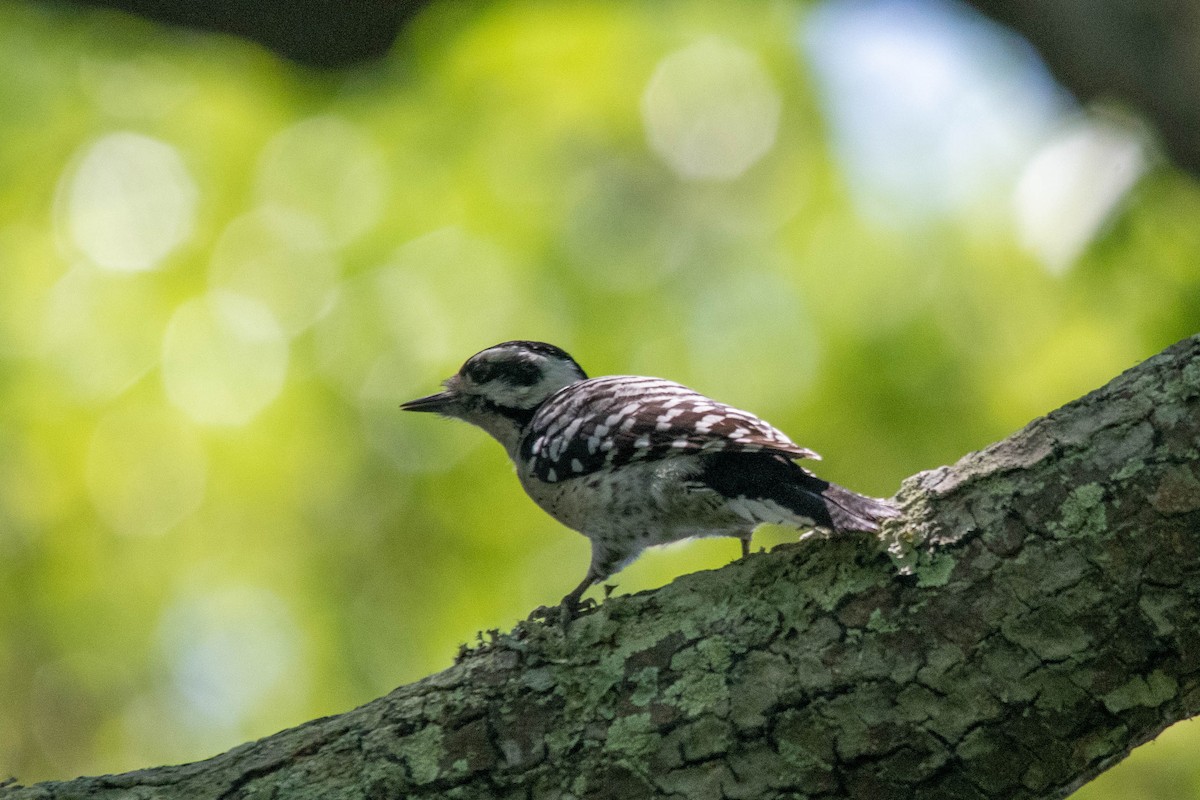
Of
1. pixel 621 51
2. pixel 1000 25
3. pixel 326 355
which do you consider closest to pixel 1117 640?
pixel 1000 25

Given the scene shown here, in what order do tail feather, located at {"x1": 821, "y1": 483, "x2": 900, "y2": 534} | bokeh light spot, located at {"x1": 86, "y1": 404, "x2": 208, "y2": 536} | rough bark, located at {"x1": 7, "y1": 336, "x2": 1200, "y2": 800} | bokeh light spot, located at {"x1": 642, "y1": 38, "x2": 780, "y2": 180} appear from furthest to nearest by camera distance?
bokeh light spot, located at {"x1": 642, "y1": 38, "x2": 780, "y2": 180} → bokeh light spot, located at {"x1": 86, "y1": 404, "x2": 208, "y2": 536} → tail feather, located at {"x1": 821, "y1": 483, "x2": 900, "y2": 534} → rough bark, located at {"x1": 7, "y1": 336, "x2": 1200, "y2": 800}

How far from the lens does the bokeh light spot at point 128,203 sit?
8562 millimetres

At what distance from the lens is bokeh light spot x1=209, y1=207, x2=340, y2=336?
8.41 metres

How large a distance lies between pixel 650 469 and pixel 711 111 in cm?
518

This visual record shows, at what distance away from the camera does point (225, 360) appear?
316 inches

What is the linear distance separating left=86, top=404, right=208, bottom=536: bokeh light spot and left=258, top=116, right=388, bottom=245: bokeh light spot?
1808 mm

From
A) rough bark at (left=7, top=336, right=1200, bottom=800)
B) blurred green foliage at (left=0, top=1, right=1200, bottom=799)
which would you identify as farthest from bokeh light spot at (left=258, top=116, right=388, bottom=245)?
rough bark at (left=7, top=336, right=1200, bottom=800)

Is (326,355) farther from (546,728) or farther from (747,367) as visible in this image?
(546,728)

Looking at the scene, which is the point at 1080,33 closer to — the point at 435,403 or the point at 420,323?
the point at 435,403

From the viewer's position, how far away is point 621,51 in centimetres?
877

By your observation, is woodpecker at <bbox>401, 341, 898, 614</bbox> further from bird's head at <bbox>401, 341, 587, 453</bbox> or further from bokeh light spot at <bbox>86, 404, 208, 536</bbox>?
bokeh light spot at <bbox>86, 404, 208, 536</bbox>

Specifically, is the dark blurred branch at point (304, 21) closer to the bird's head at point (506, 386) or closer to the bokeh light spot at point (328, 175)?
the bokeh light spot at point (328, 175)

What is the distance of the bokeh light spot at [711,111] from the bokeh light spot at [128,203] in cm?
356

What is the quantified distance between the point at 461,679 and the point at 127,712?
20.0ft
